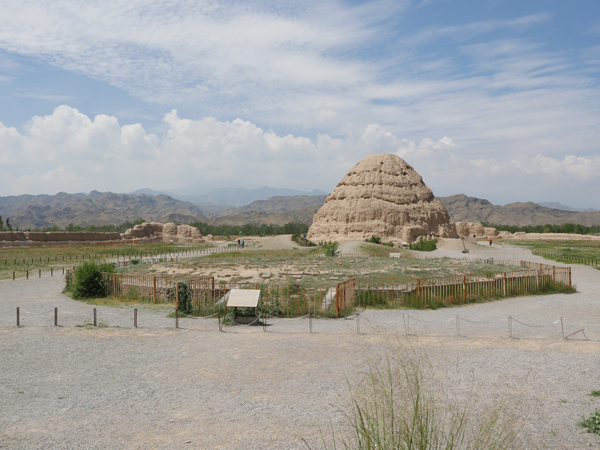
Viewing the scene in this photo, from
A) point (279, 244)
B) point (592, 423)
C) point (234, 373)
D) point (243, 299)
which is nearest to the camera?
point (592, 423)

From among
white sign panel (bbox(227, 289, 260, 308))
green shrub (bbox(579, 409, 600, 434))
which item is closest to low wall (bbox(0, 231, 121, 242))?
white sign panel (bbox(227, 289, 260, 308))

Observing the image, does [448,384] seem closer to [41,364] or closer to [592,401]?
[592,401]

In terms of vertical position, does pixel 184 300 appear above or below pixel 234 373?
above

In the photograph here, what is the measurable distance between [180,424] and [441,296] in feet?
43.0

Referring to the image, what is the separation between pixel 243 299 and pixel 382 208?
53.8m

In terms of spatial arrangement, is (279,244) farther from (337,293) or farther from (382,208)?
(337,293)

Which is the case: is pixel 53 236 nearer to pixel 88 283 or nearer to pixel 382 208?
pixel 382 208

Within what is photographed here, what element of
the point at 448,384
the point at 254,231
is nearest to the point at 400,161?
the point at 254,231

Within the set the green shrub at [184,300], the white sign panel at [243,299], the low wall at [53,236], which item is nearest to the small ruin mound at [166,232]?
the low wall at [53,236]

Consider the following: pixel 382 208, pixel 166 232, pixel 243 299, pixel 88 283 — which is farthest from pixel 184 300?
pixel 166 232

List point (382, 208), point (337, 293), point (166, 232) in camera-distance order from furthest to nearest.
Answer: point (166, 232) → point (382, 208) → point (337, 293)

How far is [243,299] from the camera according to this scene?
13.2 meters

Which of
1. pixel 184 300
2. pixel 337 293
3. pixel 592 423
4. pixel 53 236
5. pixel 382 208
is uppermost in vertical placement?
pixel 382 208

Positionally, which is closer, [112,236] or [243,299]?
[243,299]
